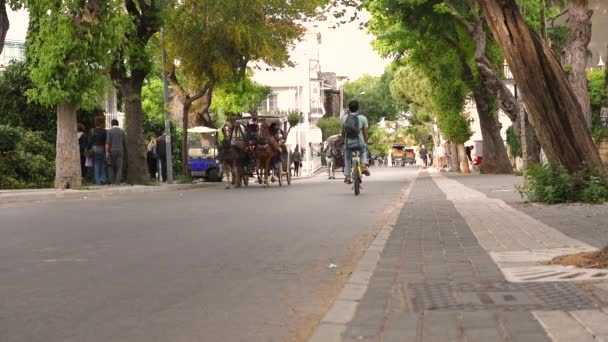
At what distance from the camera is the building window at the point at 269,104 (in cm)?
9412

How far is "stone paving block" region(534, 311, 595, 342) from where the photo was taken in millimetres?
4828

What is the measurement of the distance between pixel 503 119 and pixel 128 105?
47.1m

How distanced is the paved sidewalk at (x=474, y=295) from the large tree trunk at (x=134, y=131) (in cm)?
2089

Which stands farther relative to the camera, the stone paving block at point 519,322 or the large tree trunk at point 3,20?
the large tree trunk at point 3,20

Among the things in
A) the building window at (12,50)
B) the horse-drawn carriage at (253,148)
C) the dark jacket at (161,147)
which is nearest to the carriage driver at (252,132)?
the horse-drawn carriage at (253,148)

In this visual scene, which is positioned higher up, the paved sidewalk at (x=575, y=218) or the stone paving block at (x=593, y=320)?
the paved sidewalk at (x=575, y=218)

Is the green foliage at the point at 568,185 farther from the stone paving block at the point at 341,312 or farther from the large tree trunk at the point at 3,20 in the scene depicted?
the large tree trunk at the point at 3,20

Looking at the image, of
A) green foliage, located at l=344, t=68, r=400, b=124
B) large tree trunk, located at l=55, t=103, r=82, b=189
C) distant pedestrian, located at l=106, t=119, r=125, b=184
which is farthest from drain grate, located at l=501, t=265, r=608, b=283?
green foliage, located at l=344, t=68, r=400, b=124

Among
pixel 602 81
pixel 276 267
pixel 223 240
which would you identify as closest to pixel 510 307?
pixel 276 267

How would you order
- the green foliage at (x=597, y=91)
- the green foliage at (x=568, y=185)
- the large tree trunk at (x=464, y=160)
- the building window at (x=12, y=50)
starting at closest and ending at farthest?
1. the green foliage at (x=568, y=185)
2. the green foliage at (x=597, y=91)
3. the building window at (x=12, y=50)
4. the large tree trunk at (x=464, y=160)

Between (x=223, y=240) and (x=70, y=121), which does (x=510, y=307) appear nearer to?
(x=223, y=240)

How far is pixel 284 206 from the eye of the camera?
58.8 ft

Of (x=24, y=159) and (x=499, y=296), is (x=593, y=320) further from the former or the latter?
(x=24, y=159)

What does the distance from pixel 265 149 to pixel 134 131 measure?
4.91m
